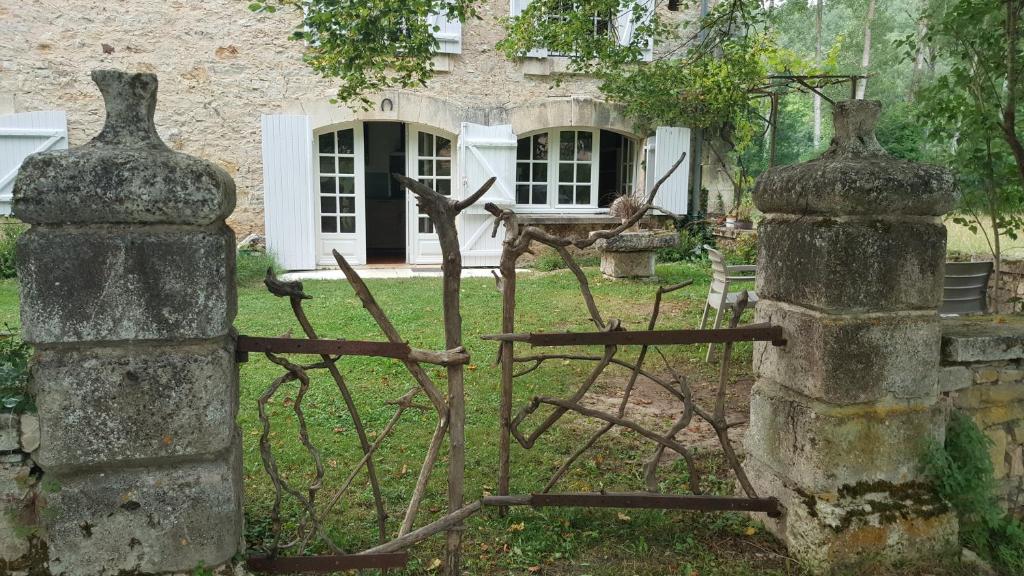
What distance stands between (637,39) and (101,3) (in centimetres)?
703

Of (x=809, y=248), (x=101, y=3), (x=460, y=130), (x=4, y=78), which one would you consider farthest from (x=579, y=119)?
(x=809, y=248)

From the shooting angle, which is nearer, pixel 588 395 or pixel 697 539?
pixel 697 539

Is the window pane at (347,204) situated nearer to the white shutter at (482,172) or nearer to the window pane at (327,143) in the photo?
the window pane at (327,143)

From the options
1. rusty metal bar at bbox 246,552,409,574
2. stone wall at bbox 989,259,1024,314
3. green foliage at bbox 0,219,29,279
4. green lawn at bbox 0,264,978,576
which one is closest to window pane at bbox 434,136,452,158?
green lawn at bbox 0,264,978,576

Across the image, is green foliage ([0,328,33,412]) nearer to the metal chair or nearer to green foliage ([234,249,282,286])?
the metal chair

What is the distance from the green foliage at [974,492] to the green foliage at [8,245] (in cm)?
966

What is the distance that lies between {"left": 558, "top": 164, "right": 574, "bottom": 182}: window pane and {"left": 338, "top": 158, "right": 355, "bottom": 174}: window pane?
3.09 meters

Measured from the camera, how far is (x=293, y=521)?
2777mm

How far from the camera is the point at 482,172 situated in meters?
10.1

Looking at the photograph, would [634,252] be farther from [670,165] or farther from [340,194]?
[340,194]

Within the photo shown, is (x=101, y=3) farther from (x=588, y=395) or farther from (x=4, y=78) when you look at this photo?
(x=588, y=395)

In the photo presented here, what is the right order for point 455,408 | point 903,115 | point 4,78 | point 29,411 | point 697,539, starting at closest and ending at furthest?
point 29,411 → point 455,408 → point 697,539 → point 4,78 → point 903,115

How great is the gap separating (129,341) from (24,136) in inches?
348

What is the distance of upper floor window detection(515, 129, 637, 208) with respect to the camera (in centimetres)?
1081
